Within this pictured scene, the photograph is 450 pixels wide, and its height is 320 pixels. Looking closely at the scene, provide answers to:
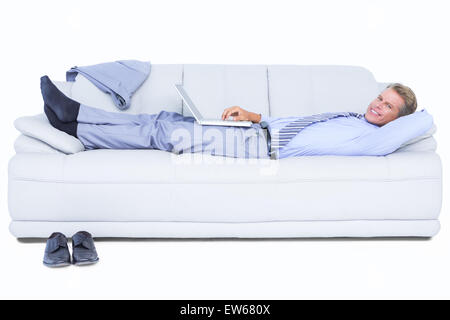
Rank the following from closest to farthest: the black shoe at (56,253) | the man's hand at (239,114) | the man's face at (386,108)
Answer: the black shoe at (56,253) < the man's face at (386,108) < the man's hand at (239,114)

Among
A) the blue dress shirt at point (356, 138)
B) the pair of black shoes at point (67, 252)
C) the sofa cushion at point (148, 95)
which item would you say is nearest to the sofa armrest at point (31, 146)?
the pair of black shoes at point (67, 252)

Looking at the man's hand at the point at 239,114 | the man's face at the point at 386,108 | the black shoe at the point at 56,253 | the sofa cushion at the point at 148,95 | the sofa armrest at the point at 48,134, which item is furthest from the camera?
the sofa cushion at the point at 148,95

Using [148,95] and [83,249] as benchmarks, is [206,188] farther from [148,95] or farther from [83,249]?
[148,95]

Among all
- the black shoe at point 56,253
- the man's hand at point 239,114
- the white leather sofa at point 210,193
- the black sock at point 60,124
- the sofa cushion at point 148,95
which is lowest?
the black shoe at point 56,253

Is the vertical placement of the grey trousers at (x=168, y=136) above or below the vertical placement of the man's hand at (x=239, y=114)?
below

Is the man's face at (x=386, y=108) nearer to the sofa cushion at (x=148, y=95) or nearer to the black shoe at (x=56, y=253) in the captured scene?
the sofa cushion at (x=148, y=95)

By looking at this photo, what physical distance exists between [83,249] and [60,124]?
3.12 ft

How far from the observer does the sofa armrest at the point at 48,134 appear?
12.0 feet

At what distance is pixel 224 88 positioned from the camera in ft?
14.8

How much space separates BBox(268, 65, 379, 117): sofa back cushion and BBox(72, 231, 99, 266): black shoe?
1.72 metres

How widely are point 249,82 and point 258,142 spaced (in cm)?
85

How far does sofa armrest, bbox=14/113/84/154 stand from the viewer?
12.0ft

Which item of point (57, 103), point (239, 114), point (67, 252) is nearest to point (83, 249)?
point (67, 252)

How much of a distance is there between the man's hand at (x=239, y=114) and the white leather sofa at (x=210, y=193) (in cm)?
56
